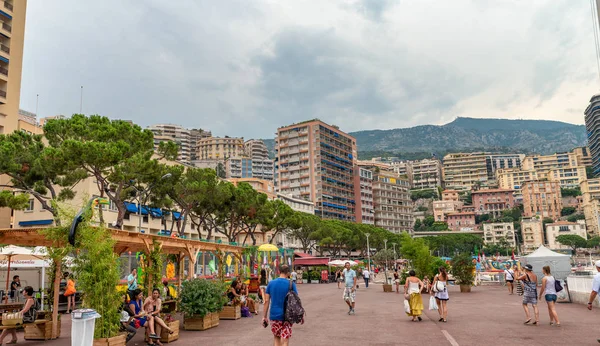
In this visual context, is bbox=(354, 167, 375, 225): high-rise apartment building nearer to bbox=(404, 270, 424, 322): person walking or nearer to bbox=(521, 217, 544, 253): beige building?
bbox=(521, 217, 544, 253): beige building

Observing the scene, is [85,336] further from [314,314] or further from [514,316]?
[514,316]

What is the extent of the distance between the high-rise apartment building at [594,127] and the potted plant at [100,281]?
203603 millimetres

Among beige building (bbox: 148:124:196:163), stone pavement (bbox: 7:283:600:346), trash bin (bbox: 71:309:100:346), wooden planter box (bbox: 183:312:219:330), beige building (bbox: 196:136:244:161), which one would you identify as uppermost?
beige building (bbox: 148:124:196:163)

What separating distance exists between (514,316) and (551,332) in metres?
3.91

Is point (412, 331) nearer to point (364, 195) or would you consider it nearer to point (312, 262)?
point (312, 262)

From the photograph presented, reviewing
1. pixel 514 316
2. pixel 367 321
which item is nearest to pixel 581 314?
pixel 514 316

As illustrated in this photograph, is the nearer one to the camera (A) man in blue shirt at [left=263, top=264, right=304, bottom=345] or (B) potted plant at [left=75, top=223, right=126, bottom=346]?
(A) man in blue shirt at [left=263, top=264, right=304, bottom=345]

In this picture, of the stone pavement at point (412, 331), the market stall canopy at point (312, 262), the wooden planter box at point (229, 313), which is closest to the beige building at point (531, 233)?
the market stall canopy at point (312, 262)

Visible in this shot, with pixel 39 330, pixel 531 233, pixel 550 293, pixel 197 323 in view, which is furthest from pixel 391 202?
pixel 39 330

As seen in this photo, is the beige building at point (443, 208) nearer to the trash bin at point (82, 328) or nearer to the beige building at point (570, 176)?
the beige building at point (570, 176)

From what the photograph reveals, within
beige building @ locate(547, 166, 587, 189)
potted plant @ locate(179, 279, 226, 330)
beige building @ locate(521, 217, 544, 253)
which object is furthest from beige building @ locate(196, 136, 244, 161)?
potted plant @ locate(179, 279, 226, 330)

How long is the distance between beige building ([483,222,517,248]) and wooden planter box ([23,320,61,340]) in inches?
6349

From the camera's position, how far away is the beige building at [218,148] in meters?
180

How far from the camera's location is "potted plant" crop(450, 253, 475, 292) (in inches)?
1112
